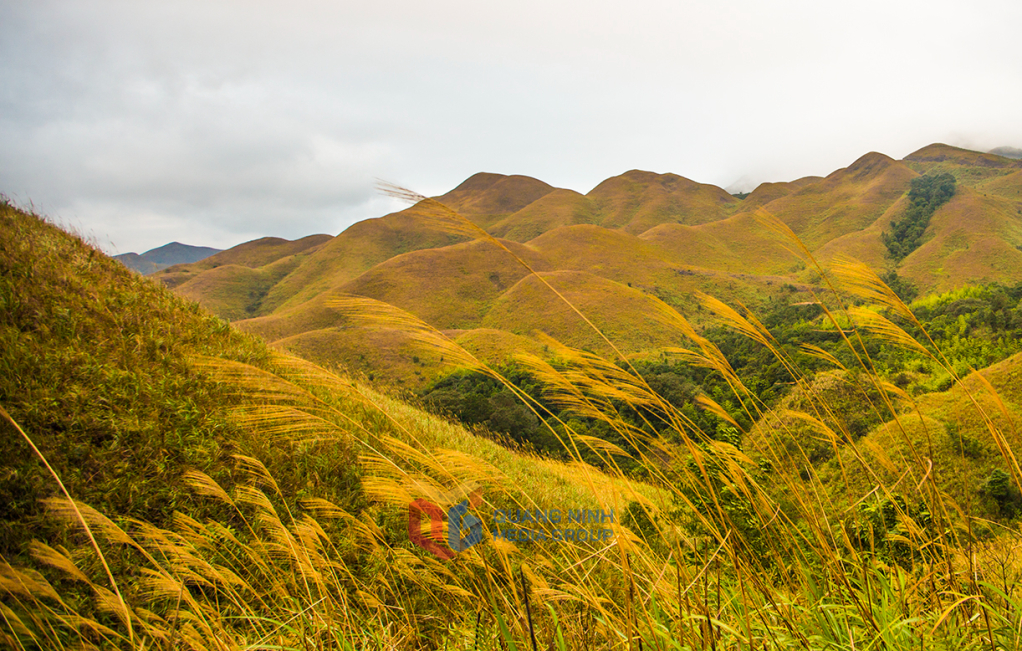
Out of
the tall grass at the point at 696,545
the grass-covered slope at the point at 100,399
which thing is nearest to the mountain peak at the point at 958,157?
the tall grass at the point at 696,545

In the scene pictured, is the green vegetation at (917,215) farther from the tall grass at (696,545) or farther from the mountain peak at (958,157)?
the tall grass at (696,545)

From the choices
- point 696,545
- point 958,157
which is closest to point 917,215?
point 958,157

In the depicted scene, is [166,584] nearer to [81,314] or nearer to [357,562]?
[357,562]

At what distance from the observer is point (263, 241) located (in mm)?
154625

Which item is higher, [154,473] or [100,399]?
[100,399]

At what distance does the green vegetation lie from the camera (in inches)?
2611

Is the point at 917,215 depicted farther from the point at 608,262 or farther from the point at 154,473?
the point at 154,473

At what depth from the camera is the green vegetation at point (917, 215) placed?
2611 inches

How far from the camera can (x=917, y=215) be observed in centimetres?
7262

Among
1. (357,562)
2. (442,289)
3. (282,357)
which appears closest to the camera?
(282,357)

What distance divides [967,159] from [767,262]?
90851mm

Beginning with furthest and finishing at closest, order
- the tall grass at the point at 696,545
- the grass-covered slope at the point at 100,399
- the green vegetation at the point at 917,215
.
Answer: the green vegetation at the point at 917,215
the grass-covered slope at the point at 100,399
the tall grass at the point at 696,545

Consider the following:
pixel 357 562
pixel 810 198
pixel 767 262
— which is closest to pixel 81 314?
pixel 357 562

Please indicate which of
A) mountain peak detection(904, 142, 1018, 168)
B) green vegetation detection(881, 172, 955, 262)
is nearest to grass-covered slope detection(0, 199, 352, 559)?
green vegetation detection(881, 172, 955, 262)
